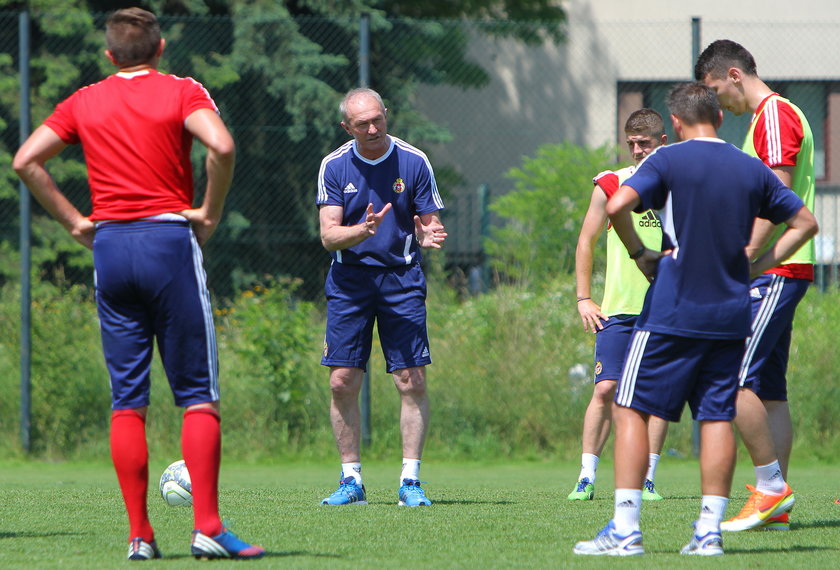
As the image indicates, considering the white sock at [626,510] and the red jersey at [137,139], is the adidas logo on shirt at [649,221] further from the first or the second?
the red jersey at [137,139]

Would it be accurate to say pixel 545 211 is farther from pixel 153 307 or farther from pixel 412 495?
pixel 153 307

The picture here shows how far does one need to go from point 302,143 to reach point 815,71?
17.6ft

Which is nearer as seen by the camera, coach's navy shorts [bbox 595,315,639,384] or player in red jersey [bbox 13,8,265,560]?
player in red jersey [bbox 13,8,265,560]

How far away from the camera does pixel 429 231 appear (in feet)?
20.2

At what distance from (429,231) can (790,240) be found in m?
2.15

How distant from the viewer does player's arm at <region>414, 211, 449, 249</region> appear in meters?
6.07

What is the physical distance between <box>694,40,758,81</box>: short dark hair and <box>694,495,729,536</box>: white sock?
208 cm

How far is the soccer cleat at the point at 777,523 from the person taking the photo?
511 centimetres

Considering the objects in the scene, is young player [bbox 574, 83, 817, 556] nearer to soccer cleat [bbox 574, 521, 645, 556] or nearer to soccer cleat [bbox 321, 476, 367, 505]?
soccer cleat [bbox 574, 521, 645, 556]

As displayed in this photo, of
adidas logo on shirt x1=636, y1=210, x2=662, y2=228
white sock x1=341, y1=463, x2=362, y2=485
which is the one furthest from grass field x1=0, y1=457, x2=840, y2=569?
adidas logo on shirt x1=636, y1=210, x2=662, y2=228

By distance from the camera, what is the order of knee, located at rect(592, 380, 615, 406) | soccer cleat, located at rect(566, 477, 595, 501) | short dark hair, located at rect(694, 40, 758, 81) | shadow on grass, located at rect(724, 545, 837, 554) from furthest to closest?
knee, located at rect(592, 380, 615, 406), soccer cleat, located at rect(566, 477, 595, 501), short dark hair, located at rect(694, 40, 758, 81), shadow on grass, located at rect(724, 545, 837, 554)

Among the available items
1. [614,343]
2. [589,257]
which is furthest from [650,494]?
[589,257]

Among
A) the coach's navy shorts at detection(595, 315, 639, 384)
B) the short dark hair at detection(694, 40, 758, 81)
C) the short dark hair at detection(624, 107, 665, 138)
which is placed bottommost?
the coach's navy shorts at detection(595, 315, 639, 384)

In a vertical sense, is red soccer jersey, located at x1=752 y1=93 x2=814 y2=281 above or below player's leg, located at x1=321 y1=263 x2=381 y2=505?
above
